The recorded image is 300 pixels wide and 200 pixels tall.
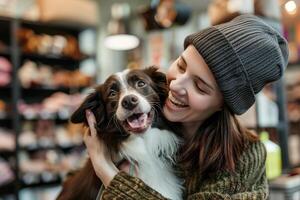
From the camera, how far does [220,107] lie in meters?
1.32

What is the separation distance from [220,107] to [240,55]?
0.76ft

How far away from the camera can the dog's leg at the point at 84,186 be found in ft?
4.91

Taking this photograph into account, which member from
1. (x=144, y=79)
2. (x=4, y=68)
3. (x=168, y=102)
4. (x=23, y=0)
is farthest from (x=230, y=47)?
(x=23, y=0)

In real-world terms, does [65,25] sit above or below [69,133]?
above

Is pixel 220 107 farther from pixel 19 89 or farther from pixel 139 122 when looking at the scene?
pixel 19 89

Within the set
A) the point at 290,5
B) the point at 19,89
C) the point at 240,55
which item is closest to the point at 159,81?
the point at 240,55

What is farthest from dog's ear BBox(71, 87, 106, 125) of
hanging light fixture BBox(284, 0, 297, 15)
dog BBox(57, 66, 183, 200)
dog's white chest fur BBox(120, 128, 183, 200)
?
hanging light fixture BBox(284, 0, 297, 15)

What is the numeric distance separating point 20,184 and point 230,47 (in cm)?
331

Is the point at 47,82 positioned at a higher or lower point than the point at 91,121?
lower

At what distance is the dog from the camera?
141 centimetres

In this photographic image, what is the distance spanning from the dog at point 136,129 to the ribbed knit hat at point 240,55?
13.2 inches

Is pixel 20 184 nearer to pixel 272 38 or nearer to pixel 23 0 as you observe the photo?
pixel 23 0

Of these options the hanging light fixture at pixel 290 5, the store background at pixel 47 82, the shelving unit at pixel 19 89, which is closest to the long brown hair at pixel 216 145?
the hanging light fixture at pixel 290 5

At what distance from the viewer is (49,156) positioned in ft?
13.6
